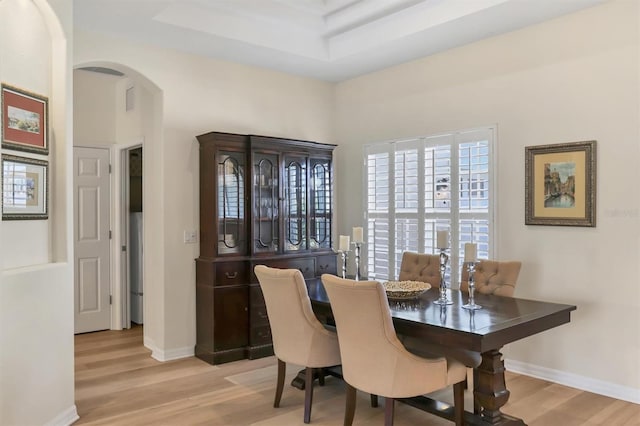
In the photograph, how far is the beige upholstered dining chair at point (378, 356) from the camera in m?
2.65

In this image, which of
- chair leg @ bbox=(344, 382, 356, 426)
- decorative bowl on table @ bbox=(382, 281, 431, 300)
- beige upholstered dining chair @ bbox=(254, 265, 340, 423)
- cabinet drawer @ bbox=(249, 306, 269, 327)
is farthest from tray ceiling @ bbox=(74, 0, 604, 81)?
chair leg @ bbox=(344, 382, 356, 426)

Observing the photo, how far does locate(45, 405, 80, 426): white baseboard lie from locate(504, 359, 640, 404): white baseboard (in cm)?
337

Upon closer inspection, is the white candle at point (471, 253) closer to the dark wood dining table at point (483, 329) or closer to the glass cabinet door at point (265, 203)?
the dark wood dining table at point (483, 329)

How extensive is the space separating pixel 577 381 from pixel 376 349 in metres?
2.11

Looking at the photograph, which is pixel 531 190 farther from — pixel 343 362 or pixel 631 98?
pixel 343 362

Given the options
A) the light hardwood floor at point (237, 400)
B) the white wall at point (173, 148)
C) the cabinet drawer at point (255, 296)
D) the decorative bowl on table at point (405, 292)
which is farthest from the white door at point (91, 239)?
the decorative bowl on table at point (405, 292)

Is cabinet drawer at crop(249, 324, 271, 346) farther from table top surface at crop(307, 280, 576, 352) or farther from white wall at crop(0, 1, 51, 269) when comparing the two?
white wall at crop(0, 1, 51, 269)

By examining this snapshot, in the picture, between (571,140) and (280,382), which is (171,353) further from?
(571,140)

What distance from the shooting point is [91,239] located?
5.62 metres

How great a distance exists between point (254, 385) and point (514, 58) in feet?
11.3

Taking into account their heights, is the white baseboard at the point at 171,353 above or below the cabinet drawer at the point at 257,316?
below

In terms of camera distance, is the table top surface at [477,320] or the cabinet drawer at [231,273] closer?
the table top surface at [477,320]

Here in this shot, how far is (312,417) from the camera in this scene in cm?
331

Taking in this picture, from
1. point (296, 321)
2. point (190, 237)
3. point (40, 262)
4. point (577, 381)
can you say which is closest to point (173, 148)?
point (190, 237)
